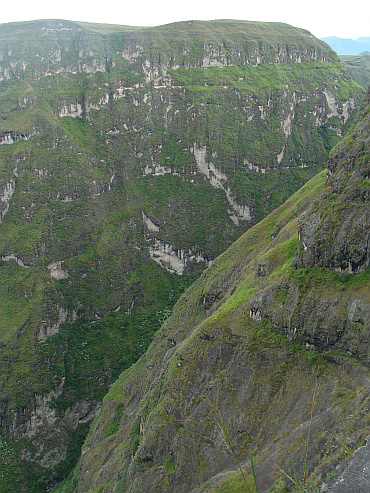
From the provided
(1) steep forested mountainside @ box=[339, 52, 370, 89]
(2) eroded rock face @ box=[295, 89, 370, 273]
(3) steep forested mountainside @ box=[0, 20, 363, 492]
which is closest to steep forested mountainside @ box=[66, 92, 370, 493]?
(2) eroded rock face @ box=[295, 89, 370, 273]

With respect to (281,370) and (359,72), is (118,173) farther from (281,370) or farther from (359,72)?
(359,72)

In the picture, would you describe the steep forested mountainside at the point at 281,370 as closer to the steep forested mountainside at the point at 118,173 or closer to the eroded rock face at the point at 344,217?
the eroded rock face at the point at 344,217

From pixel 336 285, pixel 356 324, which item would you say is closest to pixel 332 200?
pixel 336 285

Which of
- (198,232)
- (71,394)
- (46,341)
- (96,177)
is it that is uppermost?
(96,177)

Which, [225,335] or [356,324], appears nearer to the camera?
[356,324]

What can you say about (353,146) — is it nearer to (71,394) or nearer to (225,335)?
(225,335)

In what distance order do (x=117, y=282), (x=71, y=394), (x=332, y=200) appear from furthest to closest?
(x=117, y=282) → (x=71, y=394) → (x=332, y=200)

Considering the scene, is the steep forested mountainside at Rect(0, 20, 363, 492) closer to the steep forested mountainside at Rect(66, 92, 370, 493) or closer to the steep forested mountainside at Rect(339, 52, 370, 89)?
the steep forested mountainside at Rect(339, 52, 370, 89)
